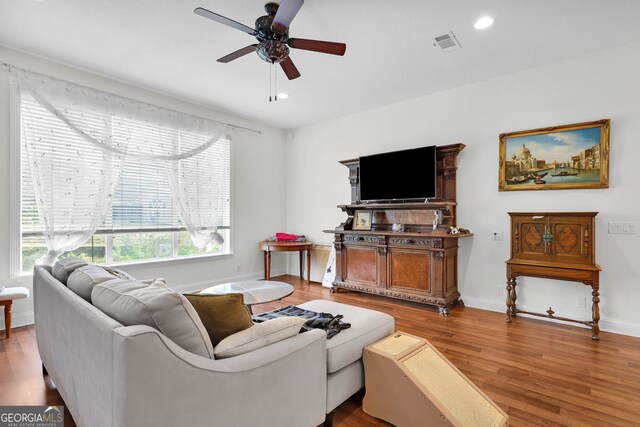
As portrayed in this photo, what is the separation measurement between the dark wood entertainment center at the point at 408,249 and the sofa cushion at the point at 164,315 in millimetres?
3114

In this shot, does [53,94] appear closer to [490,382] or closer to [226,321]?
[226,321]

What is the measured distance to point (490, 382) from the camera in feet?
7.32

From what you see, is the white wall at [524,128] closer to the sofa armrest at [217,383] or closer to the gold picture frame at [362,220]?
the gold picture frame at [362,220]

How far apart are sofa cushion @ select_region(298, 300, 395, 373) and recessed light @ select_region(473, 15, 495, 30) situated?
8.37ft

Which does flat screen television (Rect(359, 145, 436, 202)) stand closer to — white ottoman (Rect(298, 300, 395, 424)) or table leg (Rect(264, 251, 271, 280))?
table leg (Rect(264, 251, 271, 280))

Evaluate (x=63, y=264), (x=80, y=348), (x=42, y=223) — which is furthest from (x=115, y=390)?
(x=42, y=223)

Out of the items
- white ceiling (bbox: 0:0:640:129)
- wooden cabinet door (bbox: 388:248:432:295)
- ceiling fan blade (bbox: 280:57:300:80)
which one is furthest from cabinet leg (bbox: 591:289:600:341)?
ceiling fan blade (bbox: 280:57:300:80)

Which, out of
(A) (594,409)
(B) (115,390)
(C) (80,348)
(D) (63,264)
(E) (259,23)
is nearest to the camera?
(B) (115,390)

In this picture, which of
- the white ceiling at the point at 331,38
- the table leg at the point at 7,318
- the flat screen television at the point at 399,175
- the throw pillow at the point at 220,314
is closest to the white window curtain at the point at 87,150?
the white ceiling at the point at 331,38

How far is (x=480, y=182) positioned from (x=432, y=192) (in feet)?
1.91

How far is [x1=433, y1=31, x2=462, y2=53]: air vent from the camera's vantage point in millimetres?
2929

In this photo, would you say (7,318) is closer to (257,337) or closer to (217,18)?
(257,337)

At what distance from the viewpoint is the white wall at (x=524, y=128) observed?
3.11 metres

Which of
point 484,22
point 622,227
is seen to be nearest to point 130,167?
point 484,22
